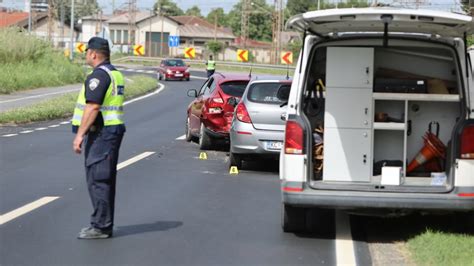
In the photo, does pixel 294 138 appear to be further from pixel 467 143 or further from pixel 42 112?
pixel 42 112

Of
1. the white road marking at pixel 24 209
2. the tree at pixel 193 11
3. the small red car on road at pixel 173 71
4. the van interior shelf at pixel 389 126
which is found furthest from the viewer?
the tree at pixel 193 11

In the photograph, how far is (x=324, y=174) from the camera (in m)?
8.84

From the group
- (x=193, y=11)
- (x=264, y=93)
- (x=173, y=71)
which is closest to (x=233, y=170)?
(x=264, y=93)

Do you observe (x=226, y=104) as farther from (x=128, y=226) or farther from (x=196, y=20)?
(x=196, y=20)

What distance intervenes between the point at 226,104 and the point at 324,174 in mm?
7740

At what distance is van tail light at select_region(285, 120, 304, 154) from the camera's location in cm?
854

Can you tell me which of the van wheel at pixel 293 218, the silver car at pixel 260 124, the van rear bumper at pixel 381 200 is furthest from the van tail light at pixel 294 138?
the silver car at pixel 260 124

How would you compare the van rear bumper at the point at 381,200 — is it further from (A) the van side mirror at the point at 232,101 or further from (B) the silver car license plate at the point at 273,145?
(A) the van side mirror at the point at 232,101

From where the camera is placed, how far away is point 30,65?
44.7 metres

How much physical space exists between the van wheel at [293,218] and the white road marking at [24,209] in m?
2.99

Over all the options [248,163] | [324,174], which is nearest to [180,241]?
[324,174]

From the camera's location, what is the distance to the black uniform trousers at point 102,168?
8.30 meters

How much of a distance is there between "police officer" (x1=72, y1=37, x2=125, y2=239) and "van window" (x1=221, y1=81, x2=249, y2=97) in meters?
8.35

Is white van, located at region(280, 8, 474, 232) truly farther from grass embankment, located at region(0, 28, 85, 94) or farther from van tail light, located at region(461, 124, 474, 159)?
grass embankment, located at region(0, 28, 85, 94)
